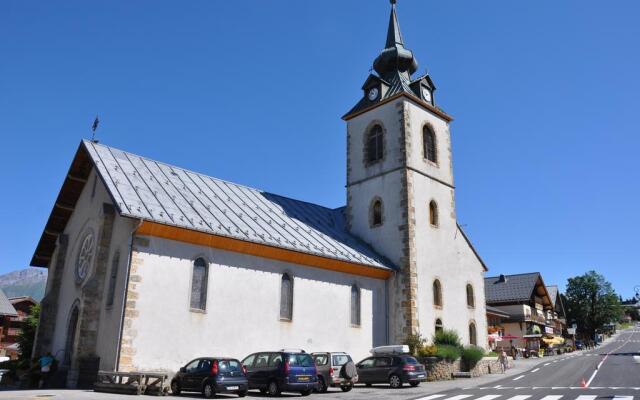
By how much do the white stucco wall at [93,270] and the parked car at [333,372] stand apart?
25.3 ft

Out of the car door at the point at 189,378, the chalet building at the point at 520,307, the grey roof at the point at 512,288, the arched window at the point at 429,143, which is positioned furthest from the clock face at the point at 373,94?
the grey roof at the point at 512,288

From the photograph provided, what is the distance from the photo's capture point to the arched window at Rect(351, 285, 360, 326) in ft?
90.4

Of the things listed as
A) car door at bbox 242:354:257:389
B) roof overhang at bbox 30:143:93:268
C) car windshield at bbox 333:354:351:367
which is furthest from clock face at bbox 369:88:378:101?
car door at bbox 242:354:257:389

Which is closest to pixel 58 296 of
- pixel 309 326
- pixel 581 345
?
pixel 309 326

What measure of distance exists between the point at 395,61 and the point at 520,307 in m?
36.7

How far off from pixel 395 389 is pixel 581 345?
205 ft

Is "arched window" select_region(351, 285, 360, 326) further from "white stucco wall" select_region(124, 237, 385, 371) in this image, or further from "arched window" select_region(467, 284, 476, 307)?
"arched window" select_region(467, 284, 476, 307)

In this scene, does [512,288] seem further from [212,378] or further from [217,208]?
[212,378]

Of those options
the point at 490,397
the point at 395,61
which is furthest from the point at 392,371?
the point at 395,61

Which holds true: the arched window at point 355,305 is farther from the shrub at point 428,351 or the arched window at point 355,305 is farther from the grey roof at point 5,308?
the grey roof at point 5,308

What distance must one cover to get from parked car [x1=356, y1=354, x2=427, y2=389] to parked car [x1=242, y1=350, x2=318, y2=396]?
4722 millimetres

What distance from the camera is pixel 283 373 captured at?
18312 mm

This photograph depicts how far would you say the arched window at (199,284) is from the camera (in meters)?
21.3

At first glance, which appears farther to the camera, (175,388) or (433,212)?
(433,212)
